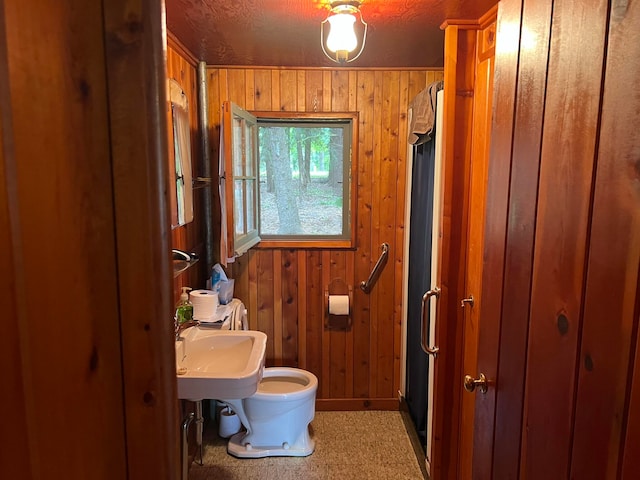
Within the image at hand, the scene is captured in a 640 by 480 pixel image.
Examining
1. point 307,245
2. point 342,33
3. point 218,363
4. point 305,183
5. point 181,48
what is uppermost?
point 181,48

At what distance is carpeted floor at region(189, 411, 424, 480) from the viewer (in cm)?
254

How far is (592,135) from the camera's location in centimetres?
80

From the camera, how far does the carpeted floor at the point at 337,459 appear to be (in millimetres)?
2543

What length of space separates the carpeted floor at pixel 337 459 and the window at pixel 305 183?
1196 millimetres

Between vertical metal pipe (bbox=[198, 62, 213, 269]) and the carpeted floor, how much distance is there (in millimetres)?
1153

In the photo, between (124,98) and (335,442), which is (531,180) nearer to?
(124,98)

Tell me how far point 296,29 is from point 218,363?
1615 millimetres

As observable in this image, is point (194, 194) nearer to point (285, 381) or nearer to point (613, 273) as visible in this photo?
point (285, 381)

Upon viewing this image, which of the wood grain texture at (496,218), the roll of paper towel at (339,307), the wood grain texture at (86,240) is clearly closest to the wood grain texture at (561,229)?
the wood grain texture at (496,218)

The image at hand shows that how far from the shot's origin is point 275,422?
2656 millimetres

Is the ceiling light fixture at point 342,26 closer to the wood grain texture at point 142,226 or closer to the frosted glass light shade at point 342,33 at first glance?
the frosted glass light shade at point 342,33

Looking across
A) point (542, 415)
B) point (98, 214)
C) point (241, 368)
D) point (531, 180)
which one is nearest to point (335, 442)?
point (241, 368)

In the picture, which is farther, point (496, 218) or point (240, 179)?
point (240, 179)

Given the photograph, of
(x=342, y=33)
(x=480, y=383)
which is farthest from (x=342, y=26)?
(x=480, y=383)
